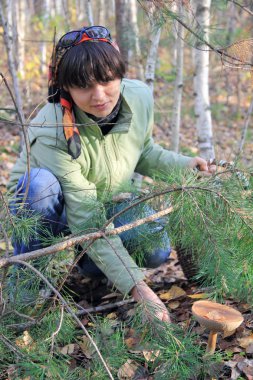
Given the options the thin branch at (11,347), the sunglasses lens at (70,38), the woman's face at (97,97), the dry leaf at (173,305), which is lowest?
the dry leaf at (173,305)

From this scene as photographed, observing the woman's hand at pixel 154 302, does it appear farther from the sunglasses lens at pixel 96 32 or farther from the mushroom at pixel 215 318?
the sunglasses lens at pixel 96 32

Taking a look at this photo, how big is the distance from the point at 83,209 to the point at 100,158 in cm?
35

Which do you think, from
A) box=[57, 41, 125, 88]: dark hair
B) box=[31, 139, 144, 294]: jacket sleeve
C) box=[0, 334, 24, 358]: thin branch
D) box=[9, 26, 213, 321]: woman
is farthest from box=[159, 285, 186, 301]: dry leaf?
box=[57, 41, 125, 88]: dark hair

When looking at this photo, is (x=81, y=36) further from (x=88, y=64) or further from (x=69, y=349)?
(x=69, y=349)

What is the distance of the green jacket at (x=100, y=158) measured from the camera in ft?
6.18

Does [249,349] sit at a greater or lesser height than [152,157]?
lesser

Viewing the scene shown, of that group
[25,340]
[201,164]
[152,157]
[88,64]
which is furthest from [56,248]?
[152,157]

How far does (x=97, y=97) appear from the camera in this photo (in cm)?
193

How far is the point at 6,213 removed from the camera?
5.37 feet

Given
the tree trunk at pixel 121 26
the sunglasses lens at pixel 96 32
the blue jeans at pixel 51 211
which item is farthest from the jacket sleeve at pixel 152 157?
the tree trunk at pixel 121 26

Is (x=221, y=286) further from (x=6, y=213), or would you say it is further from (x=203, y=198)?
(x=6, y=213)

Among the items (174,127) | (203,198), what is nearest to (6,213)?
(203,198)

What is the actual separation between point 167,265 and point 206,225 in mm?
1410

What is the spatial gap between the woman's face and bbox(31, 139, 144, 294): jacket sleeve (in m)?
0.24
